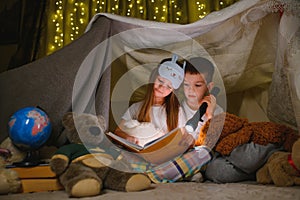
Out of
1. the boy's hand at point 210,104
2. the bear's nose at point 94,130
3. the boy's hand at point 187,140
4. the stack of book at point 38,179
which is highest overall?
the boy's hand at point 210,104

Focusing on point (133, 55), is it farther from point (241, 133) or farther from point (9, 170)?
point (9, 170)

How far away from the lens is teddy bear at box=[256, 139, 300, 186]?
4.53 ft

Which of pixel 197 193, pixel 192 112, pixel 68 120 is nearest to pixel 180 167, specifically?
pixel 197 193

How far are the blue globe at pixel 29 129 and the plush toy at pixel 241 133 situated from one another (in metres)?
0.59

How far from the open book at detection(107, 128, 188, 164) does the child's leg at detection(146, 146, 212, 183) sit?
0.08ft

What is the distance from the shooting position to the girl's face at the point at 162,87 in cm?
176

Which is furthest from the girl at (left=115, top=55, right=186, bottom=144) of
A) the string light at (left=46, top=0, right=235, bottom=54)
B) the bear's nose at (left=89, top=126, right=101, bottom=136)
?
the string light at (left=46, top=0, right=235, bottom=54)

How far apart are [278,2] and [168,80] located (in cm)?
52

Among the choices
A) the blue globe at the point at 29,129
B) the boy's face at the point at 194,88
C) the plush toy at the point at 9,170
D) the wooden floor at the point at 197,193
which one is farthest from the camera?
the boy's face at the point at 194,88

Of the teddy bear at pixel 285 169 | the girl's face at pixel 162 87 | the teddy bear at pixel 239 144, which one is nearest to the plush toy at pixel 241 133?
the teddy bear at pixel 239 144

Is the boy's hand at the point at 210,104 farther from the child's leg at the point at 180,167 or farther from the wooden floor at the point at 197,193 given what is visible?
the wooden floor at the point at 197,193

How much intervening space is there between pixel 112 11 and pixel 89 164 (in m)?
1.16

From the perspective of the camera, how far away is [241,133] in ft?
5.22

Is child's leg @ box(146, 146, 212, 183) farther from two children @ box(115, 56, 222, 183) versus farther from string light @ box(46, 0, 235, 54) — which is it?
string light @ box(46, 0, 235, 54)
